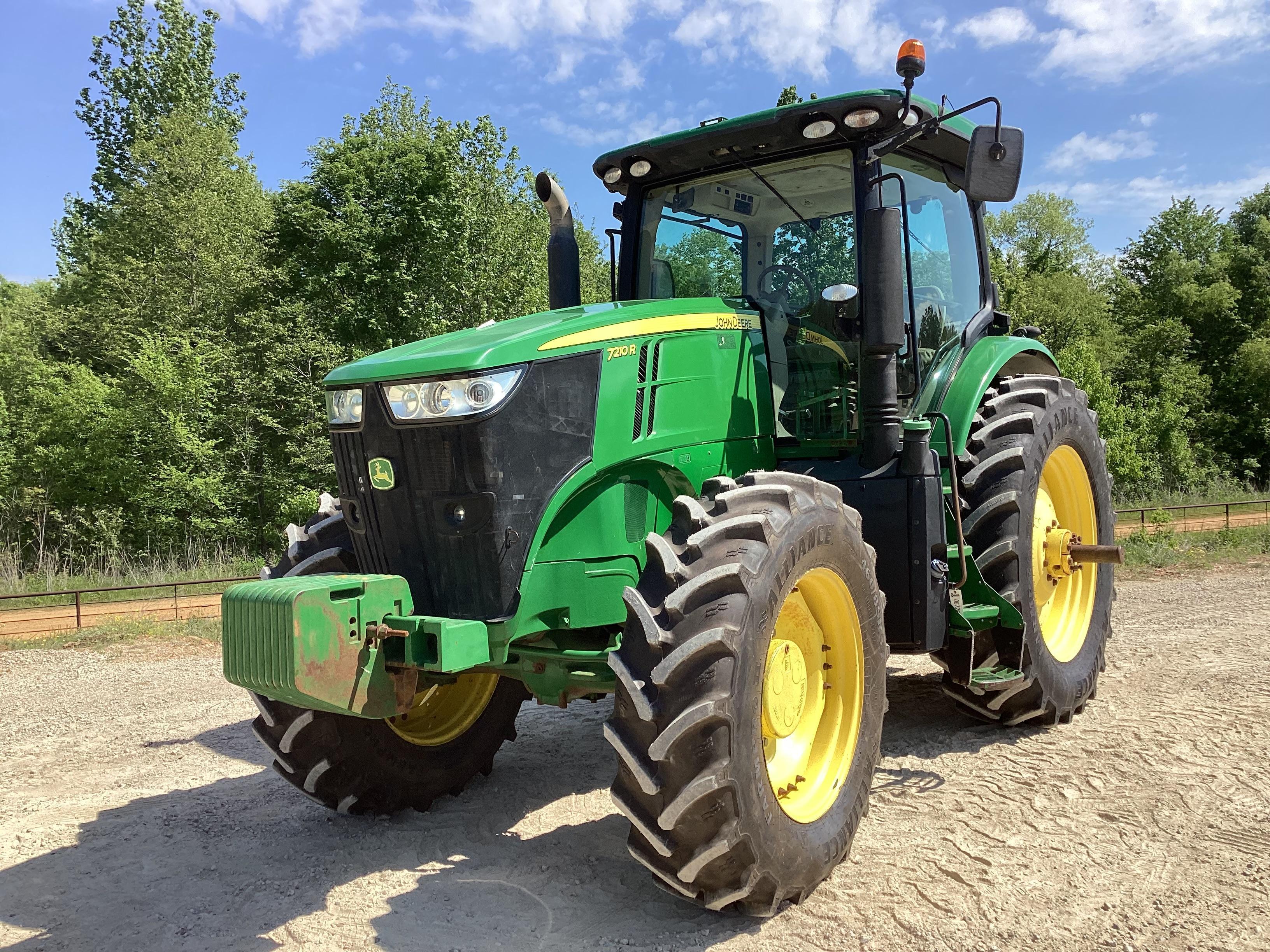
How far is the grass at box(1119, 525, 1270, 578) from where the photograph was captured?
12125mm

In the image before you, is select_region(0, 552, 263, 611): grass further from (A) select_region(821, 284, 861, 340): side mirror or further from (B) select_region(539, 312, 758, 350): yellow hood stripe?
(A) select_region(821, 284, 861, 340): side mirror

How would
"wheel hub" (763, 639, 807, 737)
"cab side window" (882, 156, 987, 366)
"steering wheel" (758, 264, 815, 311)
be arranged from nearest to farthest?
"wheel hub" (763, 639, 807, 737), "steering wheel" (758, 264, 815, 311), "cab side window" (882, 156, 987, 366)

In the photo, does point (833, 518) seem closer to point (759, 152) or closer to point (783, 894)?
point (783, 894)

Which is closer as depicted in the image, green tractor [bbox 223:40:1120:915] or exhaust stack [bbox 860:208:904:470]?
green tractor [bbox 223:40:1120:915]

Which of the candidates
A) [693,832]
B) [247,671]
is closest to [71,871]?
[247,671]

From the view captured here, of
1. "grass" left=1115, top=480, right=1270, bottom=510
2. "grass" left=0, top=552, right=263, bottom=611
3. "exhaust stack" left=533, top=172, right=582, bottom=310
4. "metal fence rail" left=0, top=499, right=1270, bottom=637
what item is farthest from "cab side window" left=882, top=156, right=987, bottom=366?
"grass" left=1115, top=480, right=1270, bottom=510

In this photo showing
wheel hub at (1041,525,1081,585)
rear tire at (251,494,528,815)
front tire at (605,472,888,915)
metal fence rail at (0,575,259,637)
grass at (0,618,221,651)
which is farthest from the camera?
metal fence rail at (0,575,259,637)

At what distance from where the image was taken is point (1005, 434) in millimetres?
4820

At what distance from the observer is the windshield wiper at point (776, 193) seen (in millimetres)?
4559

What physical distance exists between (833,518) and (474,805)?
2.21 metres

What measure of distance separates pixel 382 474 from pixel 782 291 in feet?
7.27

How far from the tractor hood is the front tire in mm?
714

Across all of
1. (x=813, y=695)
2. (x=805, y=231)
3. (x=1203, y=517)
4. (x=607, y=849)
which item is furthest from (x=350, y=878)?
(x=1203, y=517)

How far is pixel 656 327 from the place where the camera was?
3723 millimetres
